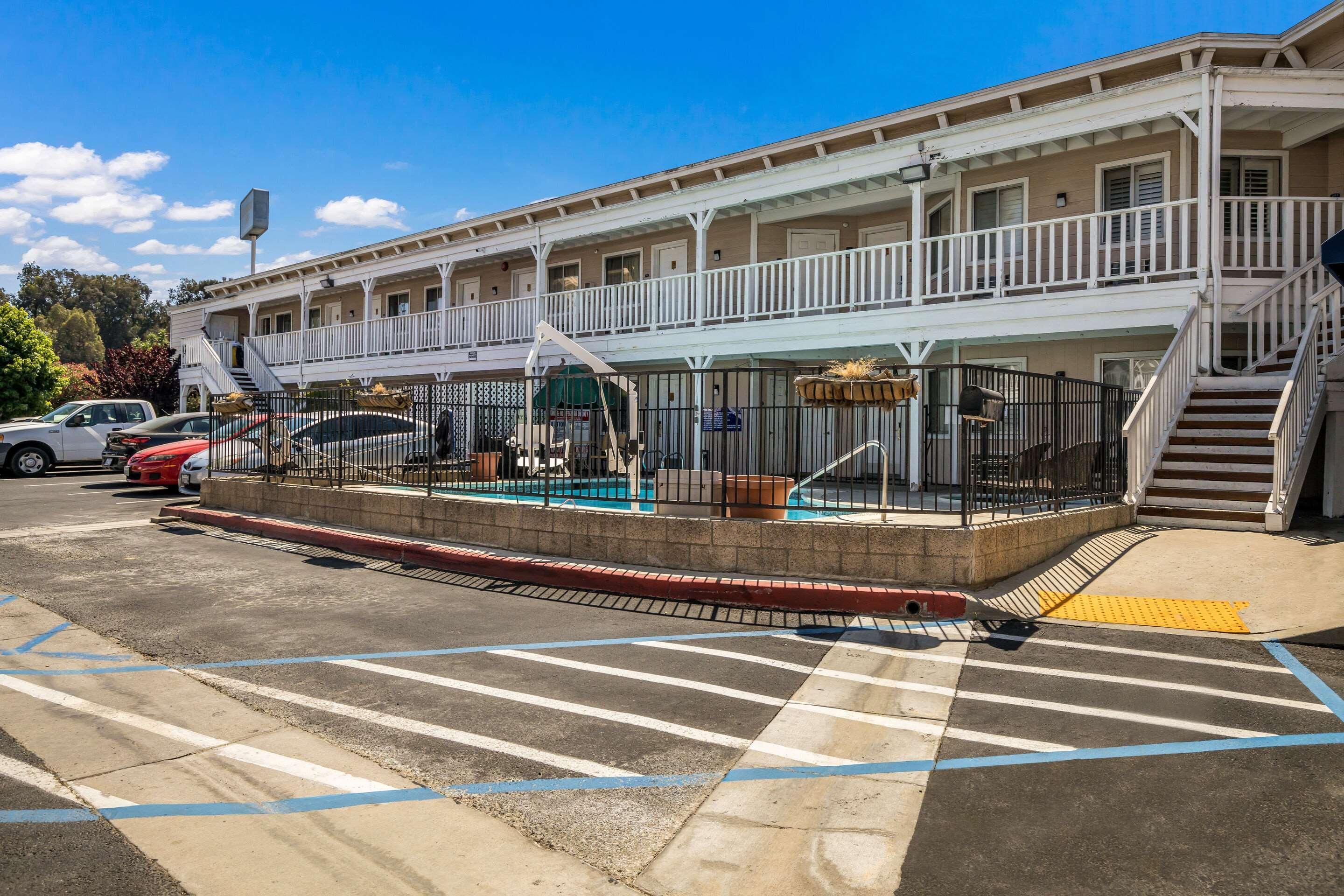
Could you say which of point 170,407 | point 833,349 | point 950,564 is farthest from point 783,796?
point 170,407

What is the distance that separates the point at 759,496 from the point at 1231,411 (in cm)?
687

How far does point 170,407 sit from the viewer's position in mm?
38094

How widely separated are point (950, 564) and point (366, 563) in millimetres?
6559

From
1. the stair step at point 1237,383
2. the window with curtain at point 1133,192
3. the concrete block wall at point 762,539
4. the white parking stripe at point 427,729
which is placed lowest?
the white parking stripe at point 427,729

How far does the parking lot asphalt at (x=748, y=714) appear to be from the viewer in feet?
10.6

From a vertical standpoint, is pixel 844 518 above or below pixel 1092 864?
above

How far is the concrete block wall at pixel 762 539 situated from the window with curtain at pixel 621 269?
455 inches

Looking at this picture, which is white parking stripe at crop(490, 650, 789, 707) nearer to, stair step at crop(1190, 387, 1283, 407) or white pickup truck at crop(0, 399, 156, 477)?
stair step at crop(1190, 387, 1283, 407)

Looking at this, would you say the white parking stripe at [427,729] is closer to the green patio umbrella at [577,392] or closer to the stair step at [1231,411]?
the green patio umbrella at [577,392]

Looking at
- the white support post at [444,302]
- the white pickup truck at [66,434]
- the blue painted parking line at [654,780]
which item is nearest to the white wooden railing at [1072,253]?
the blue painted parking line at [654,780]

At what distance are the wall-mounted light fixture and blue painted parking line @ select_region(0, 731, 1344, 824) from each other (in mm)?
11435

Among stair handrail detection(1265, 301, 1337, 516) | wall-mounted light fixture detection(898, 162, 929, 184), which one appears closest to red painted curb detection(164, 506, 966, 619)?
stair handrail detection(1265, 301, 1337, 516)

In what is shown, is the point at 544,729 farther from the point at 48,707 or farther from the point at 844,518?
the point at 844,518

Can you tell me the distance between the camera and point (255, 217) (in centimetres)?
3966
